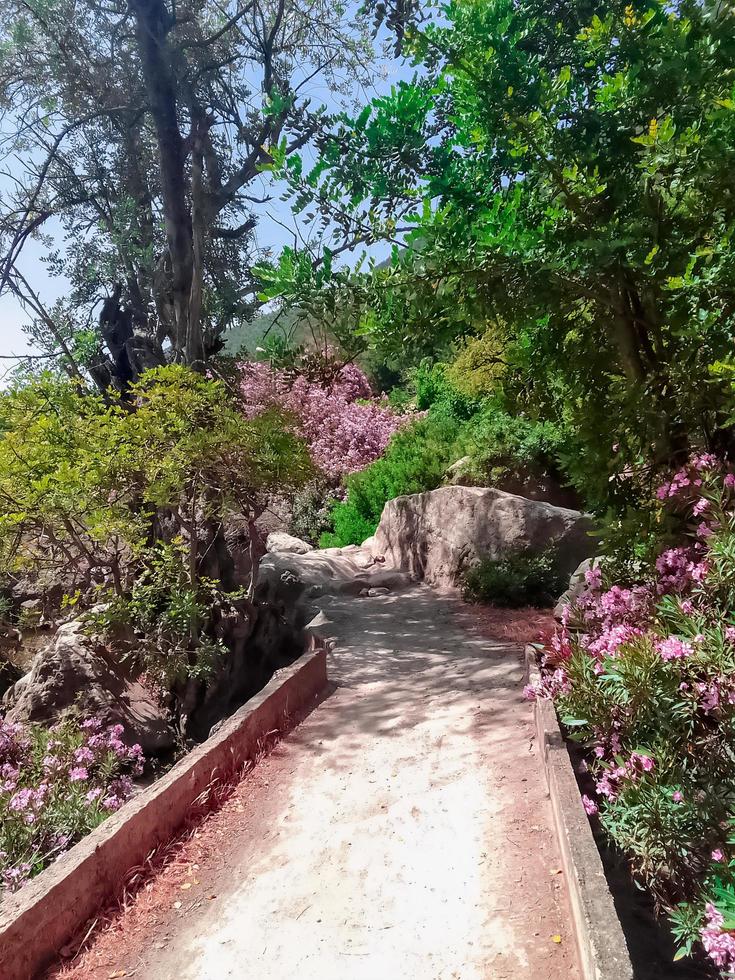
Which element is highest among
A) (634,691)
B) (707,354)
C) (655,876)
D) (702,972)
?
(707,354)

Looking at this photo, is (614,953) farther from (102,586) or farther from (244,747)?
(102,586)

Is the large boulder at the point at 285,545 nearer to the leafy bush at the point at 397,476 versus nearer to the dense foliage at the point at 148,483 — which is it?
the leafy bush at the point at 397,476

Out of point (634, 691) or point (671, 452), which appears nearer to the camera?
point (634, 691)

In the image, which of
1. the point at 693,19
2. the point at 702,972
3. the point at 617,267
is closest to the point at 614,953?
the point at 702,972

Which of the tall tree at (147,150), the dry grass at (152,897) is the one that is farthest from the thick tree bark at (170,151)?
the dry grass at (152,897)

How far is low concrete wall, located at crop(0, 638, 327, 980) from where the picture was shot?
289cm

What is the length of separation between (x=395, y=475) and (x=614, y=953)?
11.6m

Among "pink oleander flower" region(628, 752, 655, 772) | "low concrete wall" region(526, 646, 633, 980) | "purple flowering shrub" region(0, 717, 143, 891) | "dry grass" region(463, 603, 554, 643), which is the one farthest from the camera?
"dry grass" region(463, 603, 554, 643)

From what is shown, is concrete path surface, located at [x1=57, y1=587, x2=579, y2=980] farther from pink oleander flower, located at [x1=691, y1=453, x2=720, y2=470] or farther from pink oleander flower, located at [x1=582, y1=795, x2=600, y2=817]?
pink oleander flower, located at [x1=691, y1=453, x2=720, y2=470]

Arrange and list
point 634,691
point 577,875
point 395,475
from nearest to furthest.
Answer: point 577,875 < point 634,691 < point 395,475

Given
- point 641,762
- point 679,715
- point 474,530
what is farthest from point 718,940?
point 474,530

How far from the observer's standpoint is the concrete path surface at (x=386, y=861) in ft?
9.62

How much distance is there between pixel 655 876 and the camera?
3186 millimetres

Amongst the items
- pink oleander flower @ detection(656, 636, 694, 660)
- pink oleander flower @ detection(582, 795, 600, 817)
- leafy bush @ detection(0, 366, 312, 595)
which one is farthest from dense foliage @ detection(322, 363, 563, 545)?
pink oleander flower @ detection(582, 795, 600, 817)
